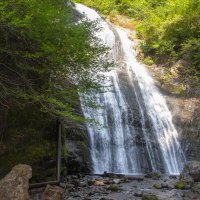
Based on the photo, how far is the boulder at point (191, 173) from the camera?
11.3m

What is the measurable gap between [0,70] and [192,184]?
6.57 m

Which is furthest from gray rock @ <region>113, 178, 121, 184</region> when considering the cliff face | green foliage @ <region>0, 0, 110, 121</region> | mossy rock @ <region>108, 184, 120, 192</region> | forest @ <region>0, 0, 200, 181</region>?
the cliff face

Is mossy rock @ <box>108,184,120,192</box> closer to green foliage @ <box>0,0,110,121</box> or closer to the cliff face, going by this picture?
green foliage @ <box>0,0,110,121</box>

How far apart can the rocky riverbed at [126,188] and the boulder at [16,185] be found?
217 cm

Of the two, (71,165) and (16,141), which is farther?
(71,165)

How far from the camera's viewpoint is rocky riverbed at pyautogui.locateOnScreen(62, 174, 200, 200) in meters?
9.05

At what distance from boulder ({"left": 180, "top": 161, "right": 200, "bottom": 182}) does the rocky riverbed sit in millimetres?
467

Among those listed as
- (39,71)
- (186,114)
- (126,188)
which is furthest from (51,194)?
(186,114)

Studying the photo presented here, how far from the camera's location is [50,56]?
760 cm

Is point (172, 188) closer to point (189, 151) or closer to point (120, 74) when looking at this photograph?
point (189, 151)

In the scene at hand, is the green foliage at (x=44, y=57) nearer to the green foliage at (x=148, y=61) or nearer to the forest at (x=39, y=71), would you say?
the forest at (x=39, y=71)

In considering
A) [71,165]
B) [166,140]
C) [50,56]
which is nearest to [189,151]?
[166,140]

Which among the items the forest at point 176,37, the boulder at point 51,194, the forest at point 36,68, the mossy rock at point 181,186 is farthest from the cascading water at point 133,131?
the boulder at point 51,194

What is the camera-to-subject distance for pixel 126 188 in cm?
1028
